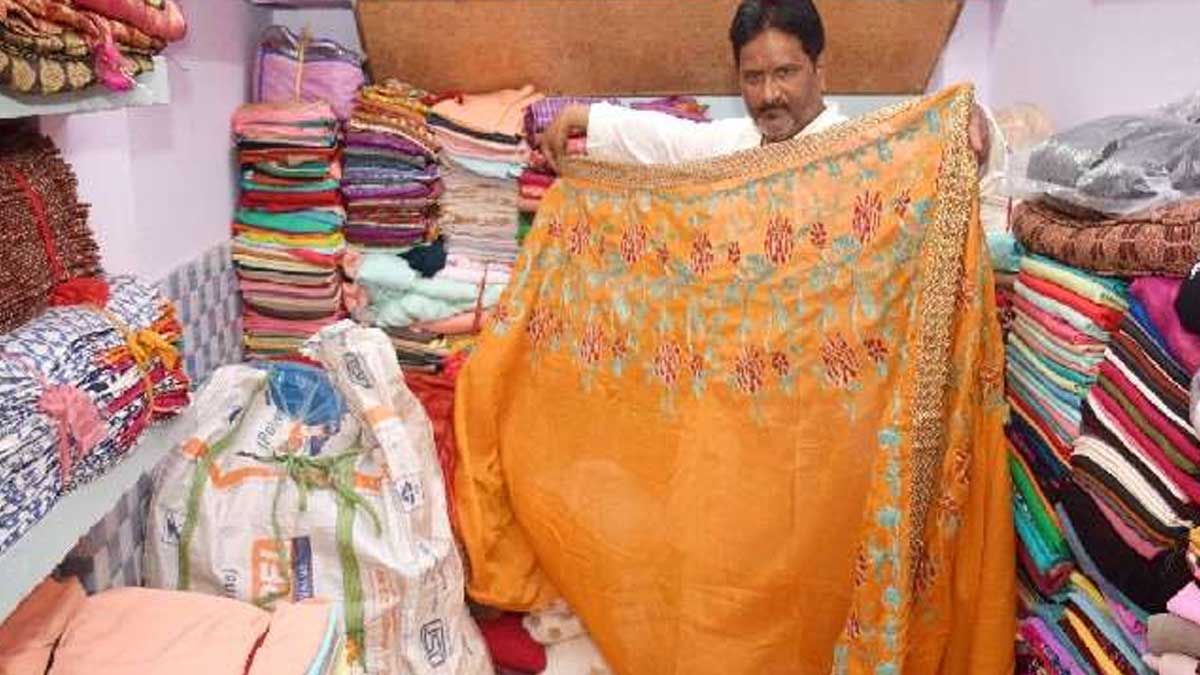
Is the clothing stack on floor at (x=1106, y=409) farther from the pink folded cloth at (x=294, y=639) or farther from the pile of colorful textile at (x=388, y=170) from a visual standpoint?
the pile of colorful textile at (x=388, y=170)

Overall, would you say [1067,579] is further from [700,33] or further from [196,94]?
[196,94]

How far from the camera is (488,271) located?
267 centimetres

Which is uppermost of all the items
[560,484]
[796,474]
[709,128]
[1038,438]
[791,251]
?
[709,128]

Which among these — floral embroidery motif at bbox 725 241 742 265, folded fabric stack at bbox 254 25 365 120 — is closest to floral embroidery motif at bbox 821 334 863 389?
floral embroidery motif at bbox 725 241 742 265

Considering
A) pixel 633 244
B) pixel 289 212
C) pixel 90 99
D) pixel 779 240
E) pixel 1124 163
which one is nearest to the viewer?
pixel 90 99

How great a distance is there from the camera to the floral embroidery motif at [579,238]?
2.22 metres

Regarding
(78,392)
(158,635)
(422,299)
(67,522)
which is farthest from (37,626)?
(422,299)

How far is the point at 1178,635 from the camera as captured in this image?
3.92ft

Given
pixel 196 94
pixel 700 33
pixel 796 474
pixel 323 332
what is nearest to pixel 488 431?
pixel 323 332

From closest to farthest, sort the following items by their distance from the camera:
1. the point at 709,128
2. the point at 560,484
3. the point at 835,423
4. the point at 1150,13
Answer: the point at 835,423 → the point at 560,484 → the point at 709,128 → the point at 1150,13

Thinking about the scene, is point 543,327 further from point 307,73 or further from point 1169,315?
point 1169,315

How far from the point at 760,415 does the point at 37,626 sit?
4.00 ft

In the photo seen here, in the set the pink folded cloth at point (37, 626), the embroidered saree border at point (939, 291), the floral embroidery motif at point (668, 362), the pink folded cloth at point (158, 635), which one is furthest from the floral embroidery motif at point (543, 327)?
the pink folded cloth at point (37, 626)

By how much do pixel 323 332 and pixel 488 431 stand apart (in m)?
0.43
